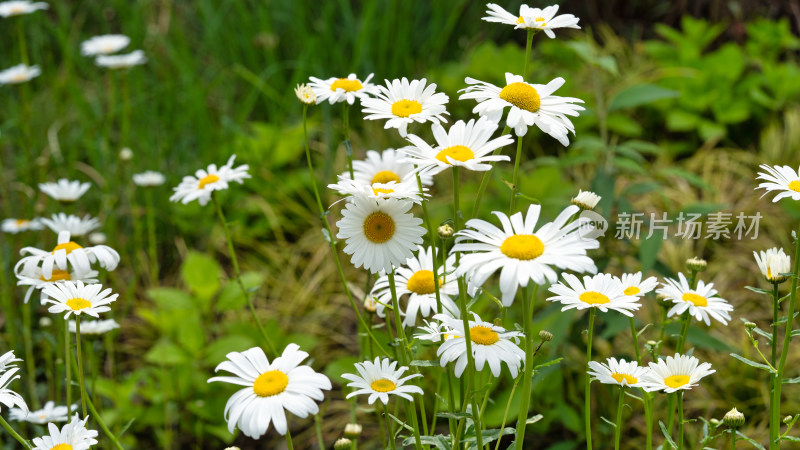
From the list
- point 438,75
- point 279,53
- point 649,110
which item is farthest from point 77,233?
point 649,110

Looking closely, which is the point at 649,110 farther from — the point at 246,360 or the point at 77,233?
the point at 246,360

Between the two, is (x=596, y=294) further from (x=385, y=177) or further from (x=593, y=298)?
(x=385, y=177)

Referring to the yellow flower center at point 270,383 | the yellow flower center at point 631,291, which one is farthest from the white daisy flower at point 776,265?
the yellow flower center at point 270,383

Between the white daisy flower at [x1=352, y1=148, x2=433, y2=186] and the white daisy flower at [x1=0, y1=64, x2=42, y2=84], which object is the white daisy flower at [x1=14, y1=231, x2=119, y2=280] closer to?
the white daisy flower at [x1=352, y1=148, x2=433, y2=186]

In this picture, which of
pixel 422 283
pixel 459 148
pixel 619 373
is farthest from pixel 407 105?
pixel 619 373

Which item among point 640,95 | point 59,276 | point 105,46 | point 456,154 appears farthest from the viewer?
point 105,46
